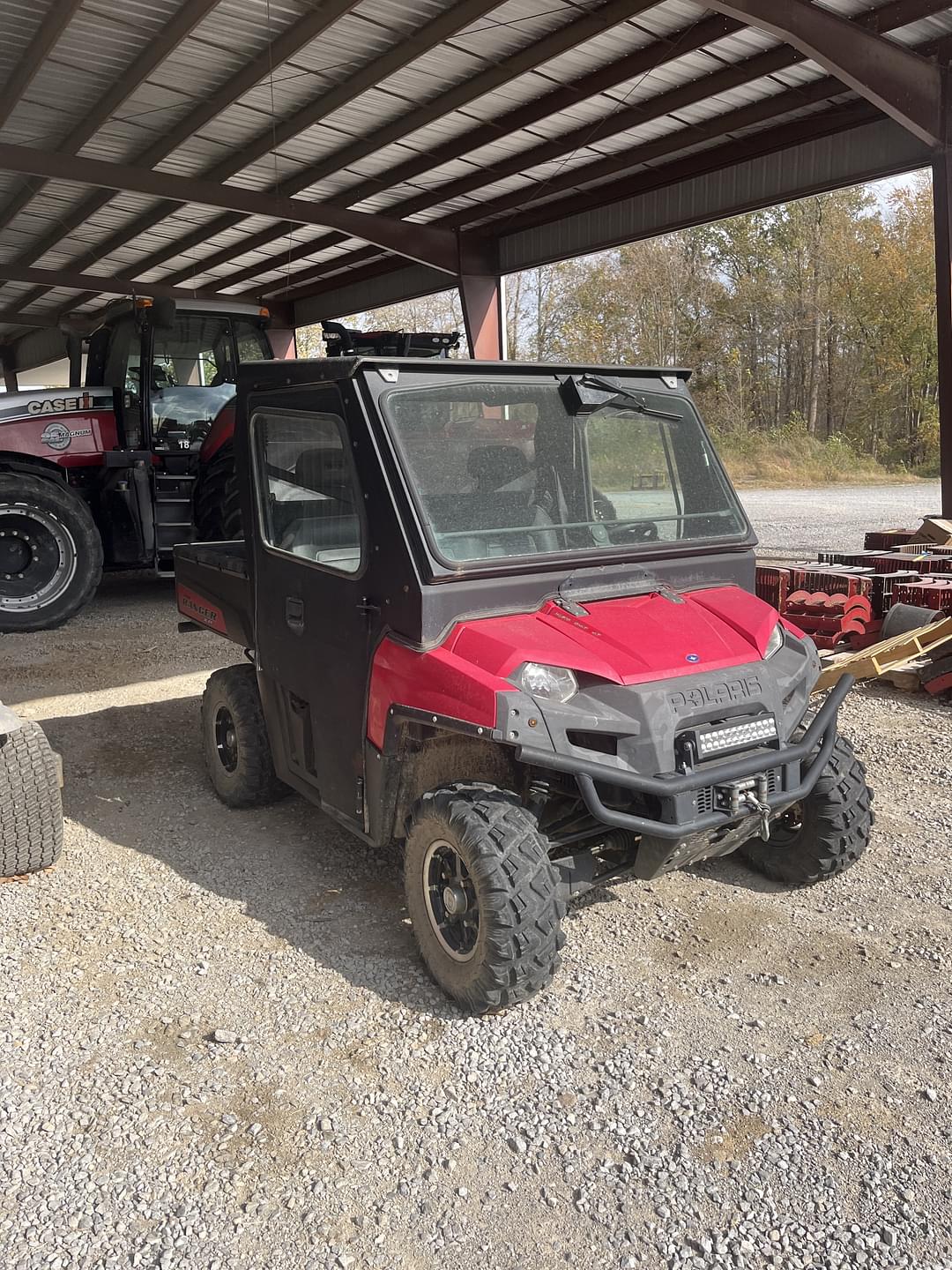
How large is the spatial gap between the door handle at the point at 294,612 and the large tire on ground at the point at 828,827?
6.34 feet

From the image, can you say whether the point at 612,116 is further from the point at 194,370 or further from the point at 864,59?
the point at 194,370

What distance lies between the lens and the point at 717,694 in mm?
3098

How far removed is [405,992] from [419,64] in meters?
8.47

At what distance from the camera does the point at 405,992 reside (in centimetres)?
327

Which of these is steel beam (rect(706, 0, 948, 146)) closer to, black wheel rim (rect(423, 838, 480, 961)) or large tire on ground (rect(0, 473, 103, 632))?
large tire on ground (rect(0, 473, 103, 632))

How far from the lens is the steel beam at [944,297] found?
8609 millimetres

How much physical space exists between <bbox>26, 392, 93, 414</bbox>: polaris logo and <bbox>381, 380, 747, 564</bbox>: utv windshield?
677 centimetres

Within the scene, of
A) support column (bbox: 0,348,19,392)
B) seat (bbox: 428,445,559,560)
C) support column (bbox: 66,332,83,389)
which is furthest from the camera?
support column (bbox: 0,348,19,392)

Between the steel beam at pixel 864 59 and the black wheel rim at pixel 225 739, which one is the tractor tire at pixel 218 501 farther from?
the steel beam at pixel 864 59

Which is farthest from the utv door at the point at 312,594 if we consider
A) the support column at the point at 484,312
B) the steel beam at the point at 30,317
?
the steel beam at the point at 30,317

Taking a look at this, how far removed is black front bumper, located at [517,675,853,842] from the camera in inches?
114

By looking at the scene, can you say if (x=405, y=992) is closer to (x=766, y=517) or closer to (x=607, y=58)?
(x=607, y=58)

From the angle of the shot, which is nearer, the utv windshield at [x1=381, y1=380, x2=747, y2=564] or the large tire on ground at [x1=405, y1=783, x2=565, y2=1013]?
the large tire on ground at [x1=405, y1=783, x2=565, y2=1013]

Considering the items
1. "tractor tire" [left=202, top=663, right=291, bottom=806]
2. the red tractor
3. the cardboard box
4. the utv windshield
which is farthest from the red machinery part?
the red tractor
